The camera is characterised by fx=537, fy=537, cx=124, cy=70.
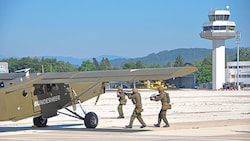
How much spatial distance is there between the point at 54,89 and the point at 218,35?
99.5m

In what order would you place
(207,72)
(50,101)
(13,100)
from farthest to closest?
1. (207,72)
2. (50,101)
3. (13,100)

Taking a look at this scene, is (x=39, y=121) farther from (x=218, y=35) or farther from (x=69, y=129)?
(x=218, y=35)

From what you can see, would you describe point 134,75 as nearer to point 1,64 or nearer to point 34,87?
point 34,87

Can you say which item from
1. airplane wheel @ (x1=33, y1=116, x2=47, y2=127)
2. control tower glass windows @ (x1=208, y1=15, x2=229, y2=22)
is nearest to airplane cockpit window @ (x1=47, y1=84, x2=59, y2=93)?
airplane wheel @ (x1=33, y1=116, x2=47, y2=127)

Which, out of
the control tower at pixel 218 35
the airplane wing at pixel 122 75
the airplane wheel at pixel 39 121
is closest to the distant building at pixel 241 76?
the control tower at pixel 218 35

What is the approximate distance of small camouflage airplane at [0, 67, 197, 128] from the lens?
64.5ft

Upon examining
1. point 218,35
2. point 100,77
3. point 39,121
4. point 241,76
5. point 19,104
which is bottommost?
point 39,121

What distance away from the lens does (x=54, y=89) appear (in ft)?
71.6

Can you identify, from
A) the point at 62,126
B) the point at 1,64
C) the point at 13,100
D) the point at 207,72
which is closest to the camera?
the point at 13,100

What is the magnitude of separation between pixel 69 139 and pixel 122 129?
3.78 metres

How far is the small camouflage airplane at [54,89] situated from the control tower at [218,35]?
310 feet

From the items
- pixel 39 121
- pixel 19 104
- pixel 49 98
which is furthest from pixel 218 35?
pixel 19 104

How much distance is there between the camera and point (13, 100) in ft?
65.1

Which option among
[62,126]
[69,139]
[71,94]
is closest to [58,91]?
[71,94]
